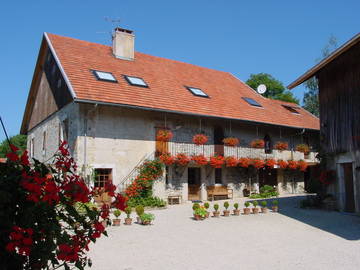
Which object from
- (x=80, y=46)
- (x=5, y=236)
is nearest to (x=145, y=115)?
(x=80, y=46)

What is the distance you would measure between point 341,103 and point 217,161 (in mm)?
6378

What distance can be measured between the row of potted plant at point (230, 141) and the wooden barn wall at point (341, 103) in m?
5.06

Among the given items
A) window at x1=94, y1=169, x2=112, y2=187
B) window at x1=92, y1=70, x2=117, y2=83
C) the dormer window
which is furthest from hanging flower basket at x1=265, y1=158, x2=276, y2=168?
window at x1=92, y1=70, x2=117, y2=83

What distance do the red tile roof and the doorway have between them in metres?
3.09

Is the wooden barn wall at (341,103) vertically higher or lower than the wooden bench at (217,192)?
higher

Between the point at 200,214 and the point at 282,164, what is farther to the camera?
the point at 282,164

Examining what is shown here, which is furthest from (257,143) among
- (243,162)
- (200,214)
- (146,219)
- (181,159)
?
(146,219)

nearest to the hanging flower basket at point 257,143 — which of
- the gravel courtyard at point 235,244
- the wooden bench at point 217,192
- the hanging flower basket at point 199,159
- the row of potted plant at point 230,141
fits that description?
the row of potted plant at point 230,141

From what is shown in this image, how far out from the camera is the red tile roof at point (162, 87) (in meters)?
16.0

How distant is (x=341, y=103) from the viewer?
13.6 meters

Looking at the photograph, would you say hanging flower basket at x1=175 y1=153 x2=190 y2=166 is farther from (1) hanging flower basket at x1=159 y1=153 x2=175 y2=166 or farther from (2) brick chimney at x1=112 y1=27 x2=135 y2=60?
(2) brick chimney at x1=112 y1=27 x2=135 y2=60

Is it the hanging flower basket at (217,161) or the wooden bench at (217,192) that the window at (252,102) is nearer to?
the hanging flower basket at (217,161)

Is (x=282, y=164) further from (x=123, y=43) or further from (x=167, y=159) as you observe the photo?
(x=123, y=43)

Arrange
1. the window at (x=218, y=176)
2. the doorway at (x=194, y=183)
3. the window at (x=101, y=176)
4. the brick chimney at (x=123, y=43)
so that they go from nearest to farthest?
the window at (x=101, y=176) → the doorway at (x=194, y=183) → the window at (x=218, y=176) → the brick chimney at (x=123, y=43)
